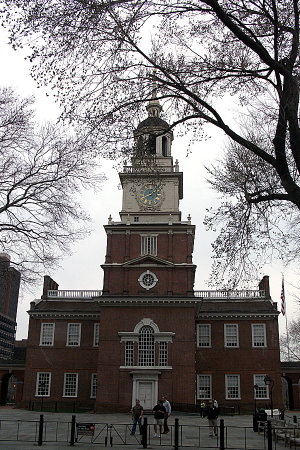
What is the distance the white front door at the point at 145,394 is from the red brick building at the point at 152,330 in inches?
2.9

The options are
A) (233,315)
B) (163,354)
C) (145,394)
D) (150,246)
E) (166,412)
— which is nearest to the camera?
(166,412)

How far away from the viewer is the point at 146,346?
37.2 metres

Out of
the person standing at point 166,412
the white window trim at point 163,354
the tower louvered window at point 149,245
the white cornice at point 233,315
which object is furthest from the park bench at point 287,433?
the white cornice at point 233,315

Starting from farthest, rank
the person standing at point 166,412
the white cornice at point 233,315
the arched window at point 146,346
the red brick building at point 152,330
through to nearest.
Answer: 1. the white cornice at point 233,315
2. the arched window at point 146,346
3. the red brick building at point 152,330
4. the person standing at point 166,412

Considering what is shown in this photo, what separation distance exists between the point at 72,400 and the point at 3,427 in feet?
64.7

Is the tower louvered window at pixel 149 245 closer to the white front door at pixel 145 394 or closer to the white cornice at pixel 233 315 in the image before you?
the white cornice at pixel 233 315

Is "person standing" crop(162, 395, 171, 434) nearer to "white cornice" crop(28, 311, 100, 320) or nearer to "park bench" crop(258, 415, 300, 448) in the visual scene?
"park bench" crop(258, 415, 300, 448)

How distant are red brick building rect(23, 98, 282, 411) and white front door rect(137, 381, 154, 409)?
0.24 ft

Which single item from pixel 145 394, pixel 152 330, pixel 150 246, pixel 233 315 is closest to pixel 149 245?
pixel 150 246

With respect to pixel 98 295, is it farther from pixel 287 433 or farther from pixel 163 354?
pixel 287 433

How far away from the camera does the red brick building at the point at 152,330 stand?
120 feet

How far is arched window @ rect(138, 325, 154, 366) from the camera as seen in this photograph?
36.8 m

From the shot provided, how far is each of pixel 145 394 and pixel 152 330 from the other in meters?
4.77

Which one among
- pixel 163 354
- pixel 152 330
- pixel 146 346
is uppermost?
pixel 152 330
